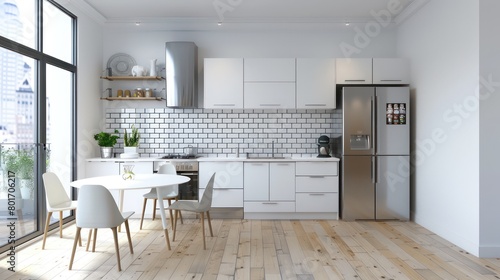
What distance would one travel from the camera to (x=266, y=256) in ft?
11.9

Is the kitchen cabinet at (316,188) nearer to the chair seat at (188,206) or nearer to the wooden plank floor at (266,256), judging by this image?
the wooden plank floor at (266,256)

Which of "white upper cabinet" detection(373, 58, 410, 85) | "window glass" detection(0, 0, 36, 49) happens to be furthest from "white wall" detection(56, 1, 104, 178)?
"white upper cabinet" detection(373, 58, 410, 85)

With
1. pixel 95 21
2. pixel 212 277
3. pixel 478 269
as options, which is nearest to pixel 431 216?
pixel 478 269

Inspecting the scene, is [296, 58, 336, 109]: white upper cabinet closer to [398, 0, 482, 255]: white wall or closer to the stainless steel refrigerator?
the stainless steel refrigerator

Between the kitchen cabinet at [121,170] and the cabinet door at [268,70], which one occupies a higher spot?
the cabinet door at [268,70]

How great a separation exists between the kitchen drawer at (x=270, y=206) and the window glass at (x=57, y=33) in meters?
3.36

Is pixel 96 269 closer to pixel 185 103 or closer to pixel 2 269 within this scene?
pixel 2 269

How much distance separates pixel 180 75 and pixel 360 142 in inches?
114

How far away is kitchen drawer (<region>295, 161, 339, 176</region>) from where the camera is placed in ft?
17.1

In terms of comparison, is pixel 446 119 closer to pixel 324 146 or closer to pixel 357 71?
pixel 357 71

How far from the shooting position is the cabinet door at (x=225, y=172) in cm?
Answer: 522

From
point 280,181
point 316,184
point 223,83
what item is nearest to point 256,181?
point 280,181

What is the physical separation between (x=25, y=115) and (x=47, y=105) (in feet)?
1.50
